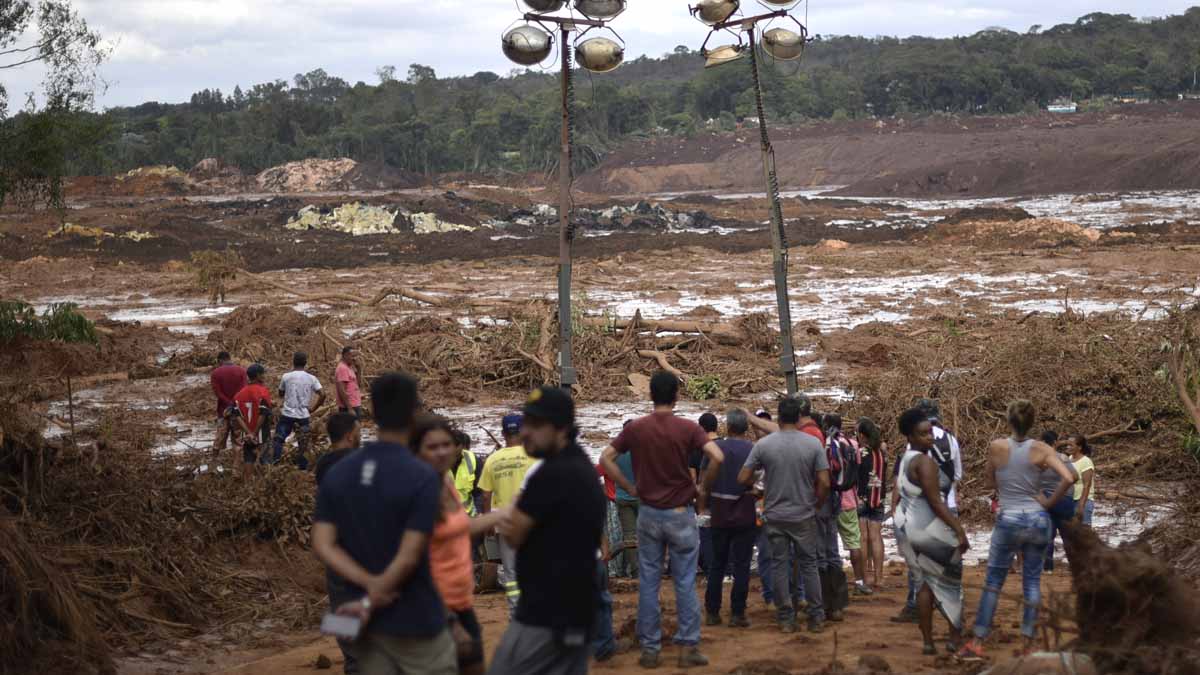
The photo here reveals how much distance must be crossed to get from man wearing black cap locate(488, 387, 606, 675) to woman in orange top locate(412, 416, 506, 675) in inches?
7.7

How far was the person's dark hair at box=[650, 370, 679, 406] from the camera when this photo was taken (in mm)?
7285

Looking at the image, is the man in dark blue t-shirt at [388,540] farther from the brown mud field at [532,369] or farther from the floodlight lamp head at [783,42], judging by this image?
the floodlight lamp head at [783,42]

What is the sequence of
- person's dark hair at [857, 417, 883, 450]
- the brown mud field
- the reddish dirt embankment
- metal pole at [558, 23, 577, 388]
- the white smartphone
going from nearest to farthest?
the white smartphone → the brown mud field → person's dark hair at [857, 417, 883, 450] → metal pole at [558, 23, 577, 388] → the reddish dirt embankment

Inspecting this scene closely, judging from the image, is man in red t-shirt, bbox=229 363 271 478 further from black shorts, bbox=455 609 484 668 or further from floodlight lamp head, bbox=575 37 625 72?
black shorts, bbox=455 609 484 668

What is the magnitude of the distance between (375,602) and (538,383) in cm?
1648

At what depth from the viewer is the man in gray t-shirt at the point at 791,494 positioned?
7.94 m

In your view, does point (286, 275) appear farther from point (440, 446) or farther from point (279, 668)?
point (440, 446)

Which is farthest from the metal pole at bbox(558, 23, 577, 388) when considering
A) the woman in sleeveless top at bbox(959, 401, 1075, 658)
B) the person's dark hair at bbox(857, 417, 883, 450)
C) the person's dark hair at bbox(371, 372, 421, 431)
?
the person's dark hair at bbox(371, 372, 421, 431)

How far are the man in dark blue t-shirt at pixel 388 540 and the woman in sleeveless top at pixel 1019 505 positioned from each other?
3.78 meters

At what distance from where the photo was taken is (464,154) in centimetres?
11812

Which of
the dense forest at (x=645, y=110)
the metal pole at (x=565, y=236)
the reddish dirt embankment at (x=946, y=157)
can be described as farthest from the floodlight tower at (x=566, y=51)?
the dense forest at (x=645, y=110)

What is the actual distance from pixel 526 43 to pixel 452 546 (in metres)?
6.32

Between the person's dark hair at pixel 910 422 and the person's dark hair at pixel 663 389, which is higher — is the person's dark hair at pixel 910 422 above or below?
below

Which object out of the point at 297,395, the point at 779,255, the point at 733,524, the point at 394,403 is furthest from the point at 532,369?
the point at 394,403
